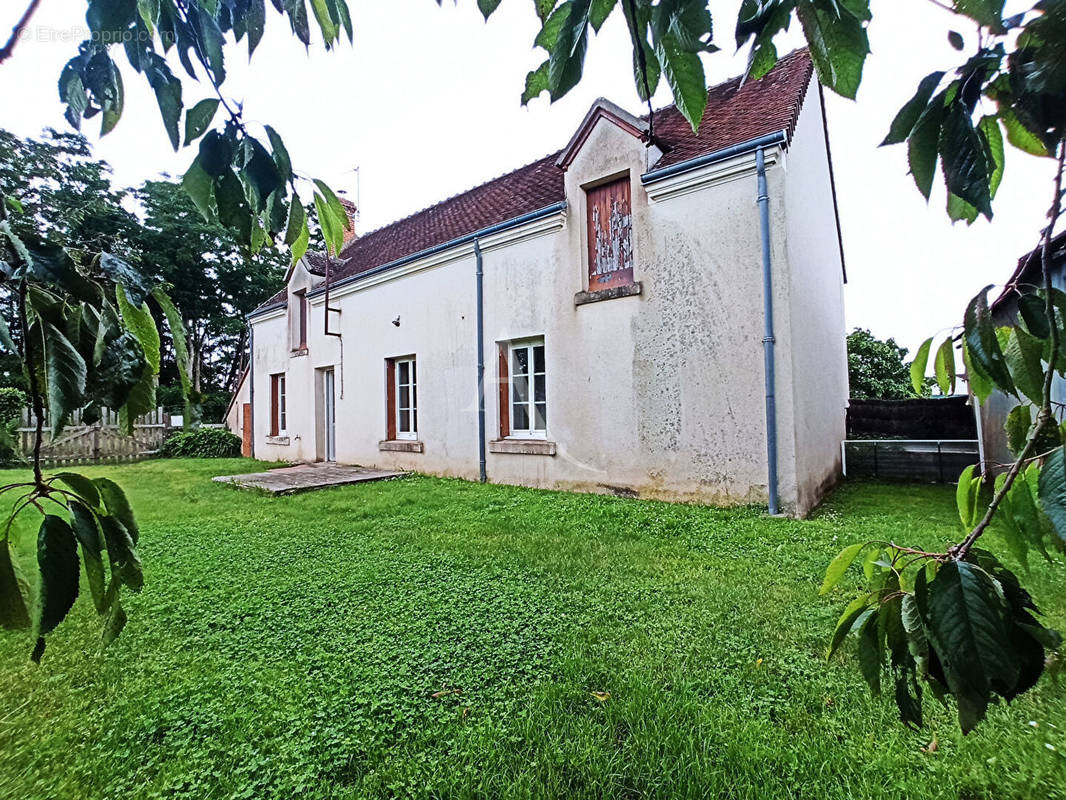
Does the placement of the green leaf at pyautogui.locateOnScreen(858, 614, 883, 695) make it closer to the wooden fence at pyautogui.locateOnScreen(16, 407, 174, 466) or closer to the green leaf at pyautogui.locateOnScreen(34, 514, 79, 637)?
the green leaf at pyautogui.locateOnScreen(34, 514, 79, 637)

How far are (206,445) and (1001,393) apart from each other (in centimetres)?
1759

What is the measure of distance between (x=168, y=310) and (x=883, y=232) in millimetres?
1381

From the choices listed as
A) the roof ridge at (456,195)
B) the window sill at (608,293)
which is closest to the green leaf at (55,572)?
the window sill at (608,293)

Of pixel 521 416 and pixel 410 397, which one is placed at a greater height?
pixel 410 397

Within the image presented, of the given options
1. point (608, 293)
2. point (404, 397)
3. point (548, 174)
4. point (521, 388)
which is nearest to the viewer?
point (608, 293)

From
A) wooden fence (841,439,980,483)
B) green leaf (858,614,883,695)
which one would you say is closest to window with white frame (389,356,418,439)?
wooden fence (841,439,980,483)

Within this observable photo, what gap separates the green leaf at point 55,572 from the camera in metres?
0.67

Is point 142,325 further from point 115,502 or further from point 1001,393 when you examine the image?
point 1001,393

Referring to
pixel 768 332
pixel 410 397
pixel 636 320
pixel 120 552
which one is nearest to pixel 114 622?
pixel 120 552

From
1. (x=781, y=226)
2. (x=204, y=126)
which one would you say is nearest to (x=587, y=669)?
(x=204, y=126)

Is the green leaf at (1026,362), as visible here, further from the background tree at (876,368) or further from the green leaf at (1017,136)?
the background tree at (876,368)

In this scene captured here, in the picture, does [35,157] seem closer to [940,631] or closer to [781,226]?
[781,226]

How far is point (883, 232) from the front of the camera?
104 centimetres

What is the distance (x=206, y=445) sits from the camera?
1484 cm
